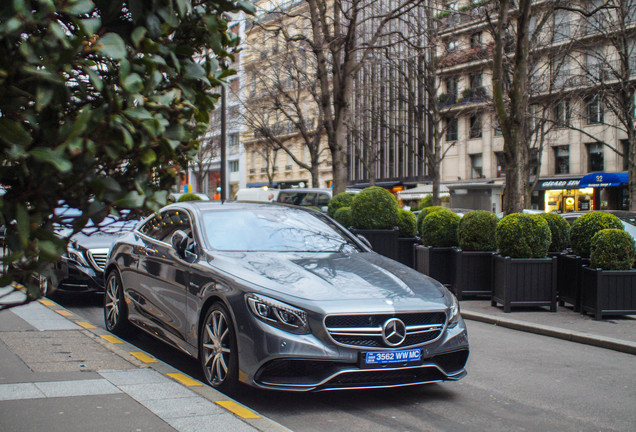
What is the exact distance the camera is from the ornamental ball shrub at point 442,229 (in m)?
13.2

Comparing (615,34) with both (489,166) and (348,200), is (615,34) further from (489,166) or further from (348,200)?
(489,166)

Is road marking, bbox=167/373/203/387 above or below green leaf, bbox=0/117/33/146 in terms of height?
below

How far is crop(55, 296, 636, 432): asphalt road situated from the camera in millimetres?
5148

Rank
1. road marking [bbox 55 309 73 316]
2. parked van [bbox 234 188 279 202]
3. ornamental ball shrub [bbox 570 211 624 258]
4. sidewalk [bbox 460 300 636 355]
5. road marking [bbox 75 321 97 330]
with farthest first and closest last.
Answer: parked van [bbox 234 188 279 202] < ornamental ball shrub [bbox 570 211 624 258] < road marking [bbox 55 309 73 316] < sidewalk [bbox 460 300 636 355] < road marking [bbox 75 321 97 330]

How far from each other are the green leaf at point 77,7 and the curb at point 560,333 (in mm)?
7430

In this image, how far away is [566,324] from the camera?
31.9ft

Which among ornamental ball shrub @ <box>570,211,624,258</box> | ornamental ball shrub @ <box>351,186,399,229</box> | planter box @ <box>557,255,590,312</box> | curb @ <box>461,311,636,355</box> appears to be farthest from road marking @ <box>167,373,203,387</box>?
ornamental ball shrub @ <box>351,186,399,229</box>

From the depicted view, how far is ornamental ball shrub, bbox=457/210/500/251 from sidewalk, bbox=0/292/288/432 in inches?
269

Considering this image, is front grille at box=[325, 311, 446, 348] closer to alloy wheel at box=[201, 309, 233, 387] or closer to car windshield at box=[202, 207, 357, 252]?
alloy wheel at box=[201, 309, 233, 387]

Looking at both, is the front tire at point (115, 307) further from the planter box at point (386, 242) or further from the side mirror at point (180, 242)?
the planter box at point (386, 242)

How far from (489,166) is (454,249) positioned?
39.7m

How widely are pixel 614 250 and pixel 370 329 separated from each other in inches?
236

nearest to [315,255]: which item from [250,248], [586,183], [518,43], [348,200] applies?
[250,248]

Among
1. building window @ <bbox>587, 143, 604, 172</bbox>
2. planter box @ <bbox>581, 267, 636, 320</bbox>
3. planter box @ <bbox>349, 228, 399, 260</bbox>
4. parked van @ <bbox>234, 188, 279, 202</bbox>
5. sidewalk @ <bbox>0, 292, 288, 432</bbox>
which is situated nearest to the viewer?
sidewalk @ <bbox>0, 292, 288, 432</bbox>
